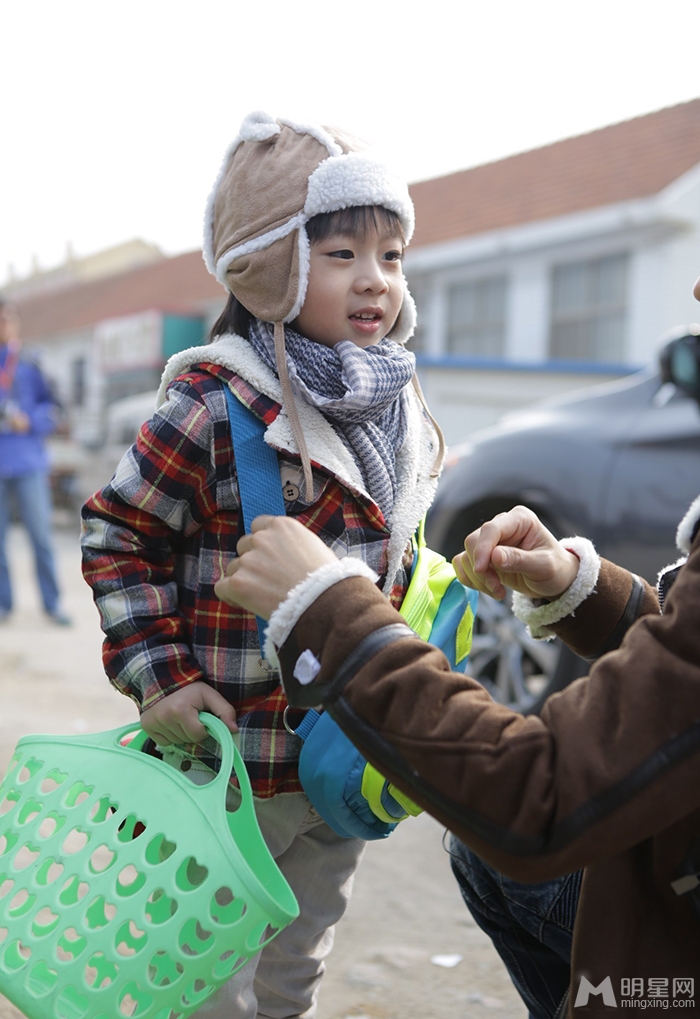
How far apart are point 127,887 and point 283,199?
3.92 feet

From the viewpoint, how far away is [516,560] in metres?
1.62

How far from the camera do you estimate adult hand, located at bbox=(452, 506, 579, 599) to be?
163cm

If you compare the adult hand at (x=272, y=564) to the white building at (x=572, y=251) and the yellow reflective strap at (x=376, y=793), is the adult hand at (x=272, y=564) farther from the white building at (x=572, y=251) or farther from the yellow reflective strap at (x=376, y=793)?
the white building at (x=572, y=251)

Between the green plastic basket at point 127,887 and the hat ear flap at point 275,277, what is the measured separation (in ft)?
2.48

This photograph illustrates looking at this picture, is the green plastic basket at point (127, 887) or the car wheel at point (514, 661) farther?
the car wheel at point (514, 661)

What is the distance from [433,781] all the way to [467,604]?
2.40 ft

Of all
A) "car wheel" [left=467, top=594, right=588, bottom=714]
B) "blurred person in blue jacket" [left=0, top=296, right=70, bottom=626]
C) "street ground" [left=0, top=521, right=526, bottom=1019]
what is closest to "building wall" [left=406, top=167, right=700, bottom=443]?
"blurred person in blue jacket" [left=0, top=296, right=70, bottom=626]

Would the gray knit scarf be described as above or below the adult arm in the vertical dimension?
above

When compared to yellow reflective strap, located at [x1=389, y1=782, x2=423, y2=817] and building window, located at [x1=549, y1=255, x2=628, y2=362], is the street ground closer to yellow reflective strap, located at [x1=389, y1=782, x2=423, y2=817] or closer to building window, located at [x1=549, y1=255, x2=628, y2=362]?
yellow reflective strap, located at [x1=389, y1=782, x2=423, y2=817]

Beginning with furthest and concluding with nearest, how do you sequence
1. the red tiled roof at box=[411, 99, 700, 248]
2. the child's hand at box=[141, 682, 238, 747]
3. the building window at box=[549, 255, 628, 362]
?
1. the red tiled roof at box=[411, 99, 700, 248]
2. the building window at box=[549, 255, 628, 362]
3. the child's hand at box=[141, 682, 238, 747]

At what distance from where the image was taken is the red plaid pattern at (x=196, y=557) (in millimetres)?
1725

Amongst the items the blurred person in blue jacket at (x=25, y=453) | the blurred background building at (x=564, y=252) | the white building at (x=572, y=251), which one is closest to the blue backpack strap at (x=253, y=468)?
the blurred person in blue jacket at (x=25, y=453)

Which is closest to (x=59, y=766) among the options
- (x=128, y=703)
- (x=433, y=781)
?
(x=433, y=781)

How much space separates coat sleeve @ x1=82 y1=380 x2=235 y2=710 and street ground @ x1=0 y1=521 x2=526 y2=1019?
106 cm
